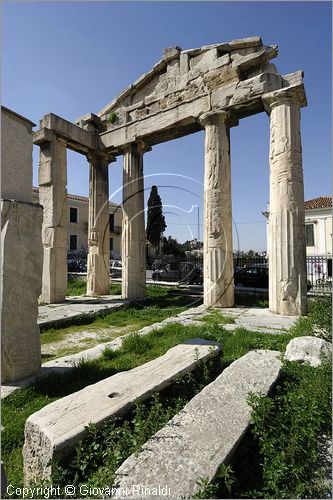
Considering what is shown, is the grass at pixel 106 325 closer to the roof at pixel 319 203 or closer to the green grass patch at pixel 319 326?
the green grass patch at pixel 319 326

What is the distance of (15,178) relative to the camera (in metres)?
3.10

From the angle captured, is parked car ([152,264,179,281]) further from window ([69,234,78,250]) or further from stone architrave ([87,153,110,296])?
window ([69,234,78,250])

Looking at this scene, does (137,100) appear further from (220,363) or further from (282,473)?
(282,473)

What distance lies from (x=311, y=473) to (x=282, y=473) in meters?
0.30

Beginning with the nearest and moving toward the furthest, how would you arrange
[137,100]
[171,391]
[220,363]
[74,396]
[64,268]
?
[74,396] → [171,391] → [220,363] → [64,268] → [137,100]

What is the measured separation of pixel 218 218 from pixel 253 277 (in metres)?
6.64

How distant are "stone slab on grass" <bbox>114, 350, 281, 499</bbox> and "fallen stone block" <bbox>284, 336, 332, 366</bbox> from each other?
86 centimetres

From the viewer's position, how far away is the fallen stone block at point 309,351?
3176mm

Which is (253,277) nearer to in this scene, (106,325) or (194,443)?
(106,325)

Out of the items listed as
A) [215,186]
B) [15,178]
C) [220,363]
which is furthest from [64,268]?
[220,363]

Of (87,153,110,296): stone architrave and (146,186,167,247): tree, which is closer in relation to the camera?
(87,153,110,296): stone architrave

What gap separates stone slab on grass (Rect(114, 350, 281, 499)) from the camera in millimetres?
1514

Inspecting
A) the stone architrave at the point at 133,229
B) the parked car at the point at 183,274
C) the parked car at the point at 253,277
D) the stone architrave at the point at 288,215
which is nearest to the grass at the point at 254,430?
the stone architrave at the point at 288,215

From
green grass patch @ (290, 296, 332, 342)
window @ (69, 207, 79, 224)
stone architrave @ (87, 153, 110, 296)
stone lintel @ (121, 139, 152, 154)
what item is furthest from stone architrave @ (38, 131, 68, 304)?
window @ (69, 207, 79, 224)
